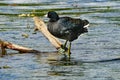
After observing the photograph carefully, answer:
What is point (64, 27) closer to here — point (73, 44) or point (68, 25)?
point (68, 25)

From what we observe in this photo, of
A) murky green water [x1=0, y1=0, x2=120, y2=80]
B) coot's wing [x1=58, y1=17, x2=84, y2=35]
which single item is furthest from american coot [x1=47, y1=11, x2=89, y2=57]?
murky green water [x1=0, y1=0, x2=120, y2=80]

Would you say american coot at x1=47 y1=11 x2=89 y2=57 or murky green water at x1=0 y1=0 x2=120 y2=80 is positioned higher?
american coot at x1=47 y1=11 x2=89 y2=57

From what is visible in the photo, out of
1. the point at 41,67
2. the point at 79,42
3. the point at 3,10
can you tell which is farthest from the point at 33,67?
the point at 3,10

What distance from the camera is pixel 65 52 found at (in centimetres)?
1717

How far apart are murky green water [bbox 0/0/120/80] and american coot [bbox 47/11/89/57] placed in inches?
19.3

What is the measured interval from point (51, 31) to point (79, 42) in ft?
7.42

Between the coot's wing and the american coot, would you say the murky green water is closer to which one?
the american coot

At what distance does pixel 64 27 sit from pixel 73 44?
168 centimetres

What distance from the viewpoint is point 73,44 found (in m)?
18.6

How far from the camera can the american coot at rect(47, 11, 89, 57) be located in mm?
16906

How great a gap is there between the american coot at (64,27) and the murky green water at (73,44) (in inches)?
19.3

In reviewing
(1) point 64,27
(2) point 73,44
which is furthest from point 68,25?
(2) point 73,44

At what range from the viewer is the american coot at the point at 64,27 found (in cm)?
1691

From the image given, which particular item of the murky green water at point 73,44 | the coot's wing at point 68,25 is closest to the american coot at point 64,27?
the coot's wing at point 68,25
